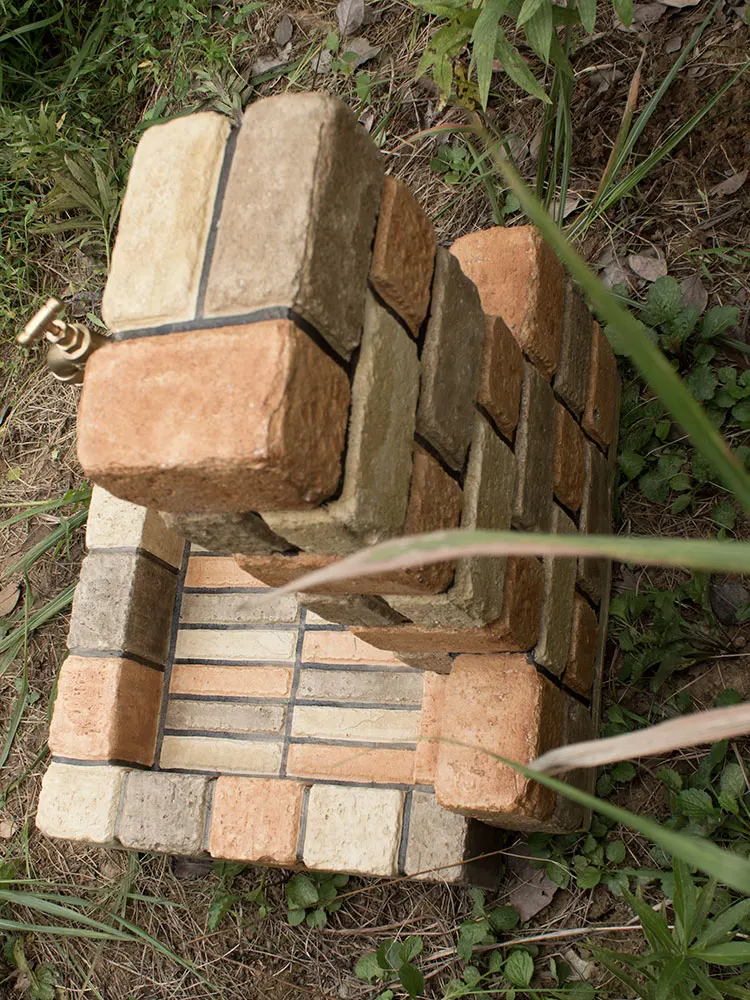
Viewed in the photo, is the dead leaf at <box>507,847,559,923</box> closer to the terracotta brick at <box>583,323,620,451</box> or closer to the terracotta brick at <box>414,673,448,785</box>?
the terracotta brick at <box>414,673,448,785</box>

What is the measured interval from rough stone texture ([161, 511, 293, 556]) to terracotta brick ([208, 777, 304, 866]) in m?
0.97

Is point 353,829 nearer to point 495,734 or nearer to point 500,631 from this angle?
point 495,734

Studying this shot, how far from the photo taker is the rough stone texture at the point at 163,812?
94.3 inches

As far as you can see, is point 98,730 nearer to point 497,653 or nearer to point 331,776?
point 331,776

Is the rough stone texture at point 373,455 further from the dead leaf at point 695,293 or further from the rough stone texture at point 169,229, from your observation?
the dead leaf at point 695,293

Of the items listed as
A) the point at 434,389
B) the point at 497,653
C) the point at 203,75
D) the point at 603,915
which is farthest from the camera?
the point at 203,75

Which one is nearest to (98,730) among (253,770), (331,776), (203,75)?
(253,770)

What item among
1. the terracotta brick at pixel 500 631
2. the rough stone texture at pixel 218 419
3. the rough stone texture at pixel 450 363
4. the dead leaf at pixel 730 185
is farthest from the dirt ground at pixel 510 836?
the rough stone texture at pixel 218 419

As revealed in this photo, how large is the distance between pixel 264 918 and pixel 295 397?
1.87 meters

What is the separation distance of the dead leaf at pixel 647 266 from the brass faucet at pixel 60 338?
63.9 inches

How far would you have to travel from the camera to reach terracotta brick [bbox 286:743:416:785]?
2322 millimetres

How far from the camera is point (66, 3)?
3695 millimetres

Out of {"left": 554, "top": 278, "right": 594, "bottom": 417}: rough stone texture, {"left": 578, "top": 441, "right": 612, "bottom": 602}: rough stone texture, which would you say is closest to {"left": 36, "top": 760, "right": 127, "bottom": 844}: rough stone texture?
{"left": 578, "top": 441, "right": 612, "bottom": 602}: rough stone texture

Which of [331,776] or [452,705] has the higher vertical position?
[452,705]
